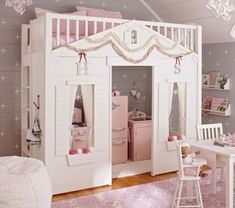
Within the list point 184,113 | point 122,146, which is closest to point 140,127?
point 122,146

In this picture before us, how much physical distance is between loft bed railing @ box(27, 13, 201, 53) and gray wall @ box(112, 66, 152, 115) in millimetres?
908

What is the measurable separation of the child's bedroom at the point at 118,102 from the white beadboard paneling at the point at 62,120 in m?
0.01

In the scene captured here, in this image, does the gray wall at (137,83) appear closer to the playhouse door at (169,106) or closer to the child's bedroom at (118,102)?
the child's bedroom at (118,102)

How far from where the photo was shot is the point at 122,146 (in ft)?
17.9

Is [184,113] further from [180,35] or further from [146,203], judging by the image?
[146,203]

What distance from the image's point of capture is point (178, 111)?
5.12 meters

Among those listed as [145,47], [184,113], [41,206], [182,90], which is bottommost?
[41,206]

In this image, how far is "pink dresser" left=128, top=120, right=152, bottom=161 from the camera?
5500mm

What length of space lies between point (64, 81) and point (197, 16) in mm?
2470

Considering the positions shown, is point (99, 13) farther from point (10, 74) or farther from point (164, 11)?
point (10, 74)

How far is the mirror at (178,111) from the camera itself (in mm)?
5086

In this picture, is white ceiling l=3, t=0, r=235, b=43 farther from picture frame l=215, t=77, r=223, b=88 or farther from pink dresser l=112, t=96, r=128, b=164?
pink dresser l=112, t=96, r=128, b=164

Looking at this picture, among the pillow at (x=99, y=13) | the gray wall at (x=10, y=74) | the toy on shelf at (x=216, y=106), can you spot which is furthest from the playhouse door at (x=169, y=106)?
the gray wall at (x=10, y=74)

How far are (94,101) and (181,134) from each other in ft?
4.78
